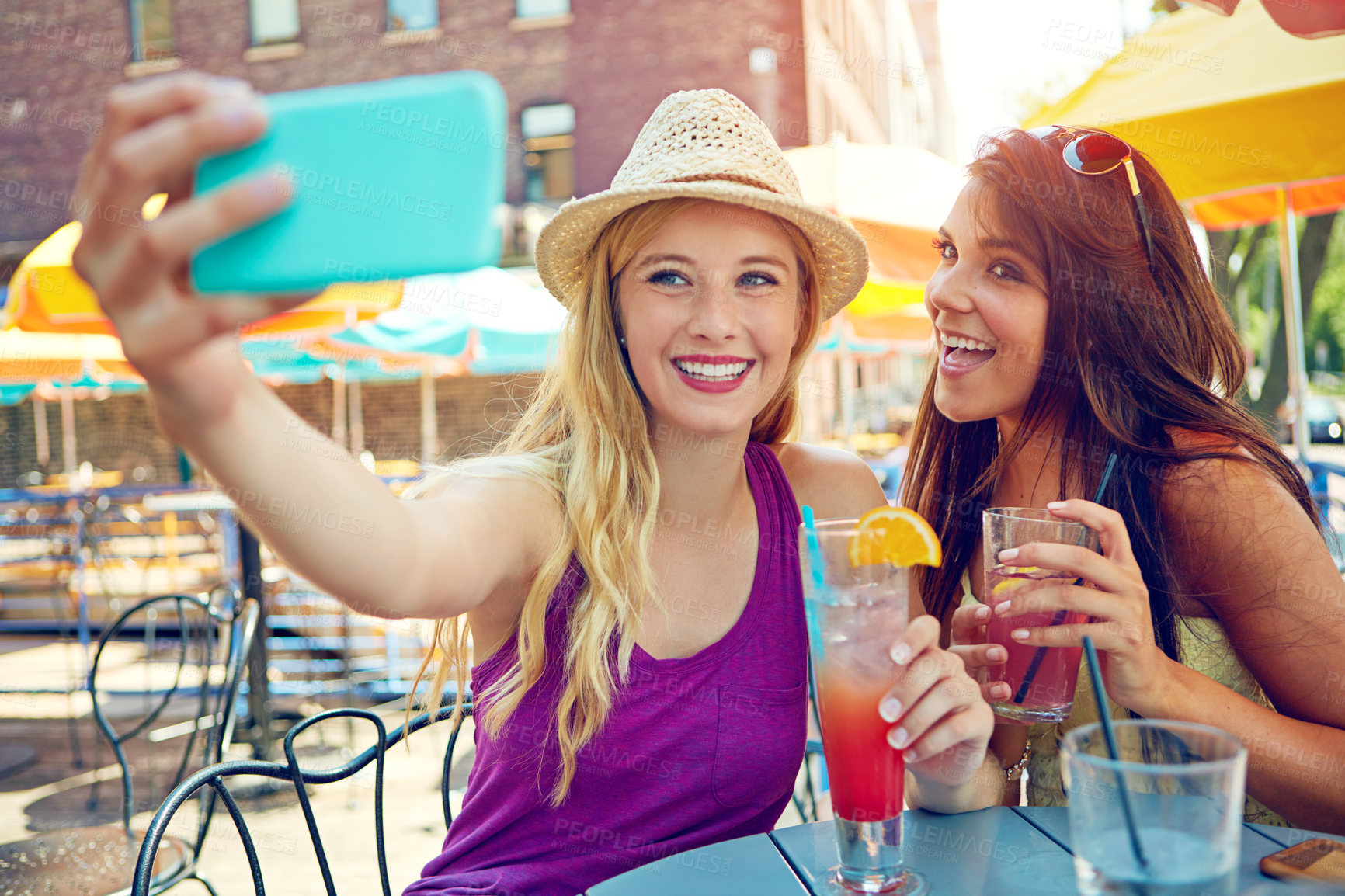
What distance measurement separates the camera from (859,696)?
3.99 feet

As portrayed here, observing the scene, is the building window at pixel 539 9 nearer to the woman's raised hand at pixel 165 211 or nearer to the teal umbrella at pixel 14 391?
the teal umbrella at pixel 14 391

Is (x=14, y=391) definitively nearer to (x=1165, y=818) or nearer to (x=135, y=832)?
(x=135, y=832)

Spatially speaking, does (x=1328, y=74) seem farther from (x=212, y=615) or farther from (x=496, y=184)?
(x=212, y=615)

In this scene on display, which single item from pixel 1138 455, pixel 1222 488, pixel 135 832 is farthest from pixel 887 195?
pixel 135 832

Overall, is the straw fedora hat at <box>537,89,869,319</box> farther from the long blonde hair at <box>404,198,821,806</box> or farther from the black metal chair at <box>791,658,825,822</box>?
the black metal chair at <box>791,658,825,822</box>

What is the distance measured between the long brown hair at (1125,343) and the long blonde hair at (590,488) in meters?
0.48

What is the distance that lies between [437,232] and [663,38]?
47.0 feet

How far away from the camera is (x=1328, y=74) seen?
2.81m

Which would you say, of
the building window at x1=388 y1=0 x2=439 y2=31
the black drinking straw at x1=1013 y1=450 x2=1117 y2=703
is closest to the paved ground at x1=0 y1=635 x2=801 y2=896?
the black drinking straw at x1=1013 y1=450 x2=1117 y2=703

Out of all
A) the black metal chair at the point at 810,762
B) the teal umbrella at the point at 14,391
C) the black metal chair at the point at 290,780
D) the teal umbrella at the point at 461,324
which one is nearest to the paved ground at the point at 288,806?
the black metal chair at the point at 810,762

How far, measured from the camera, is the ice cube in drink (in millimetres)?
1427

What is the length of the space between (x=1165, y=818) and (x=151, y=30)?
18457mm

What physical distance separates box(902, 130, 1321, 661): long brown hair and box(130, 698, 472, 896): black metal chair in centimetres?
137

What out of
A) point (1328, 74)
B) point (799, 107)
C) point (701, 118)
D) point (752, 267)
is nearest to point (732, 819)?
point (752, 267)
